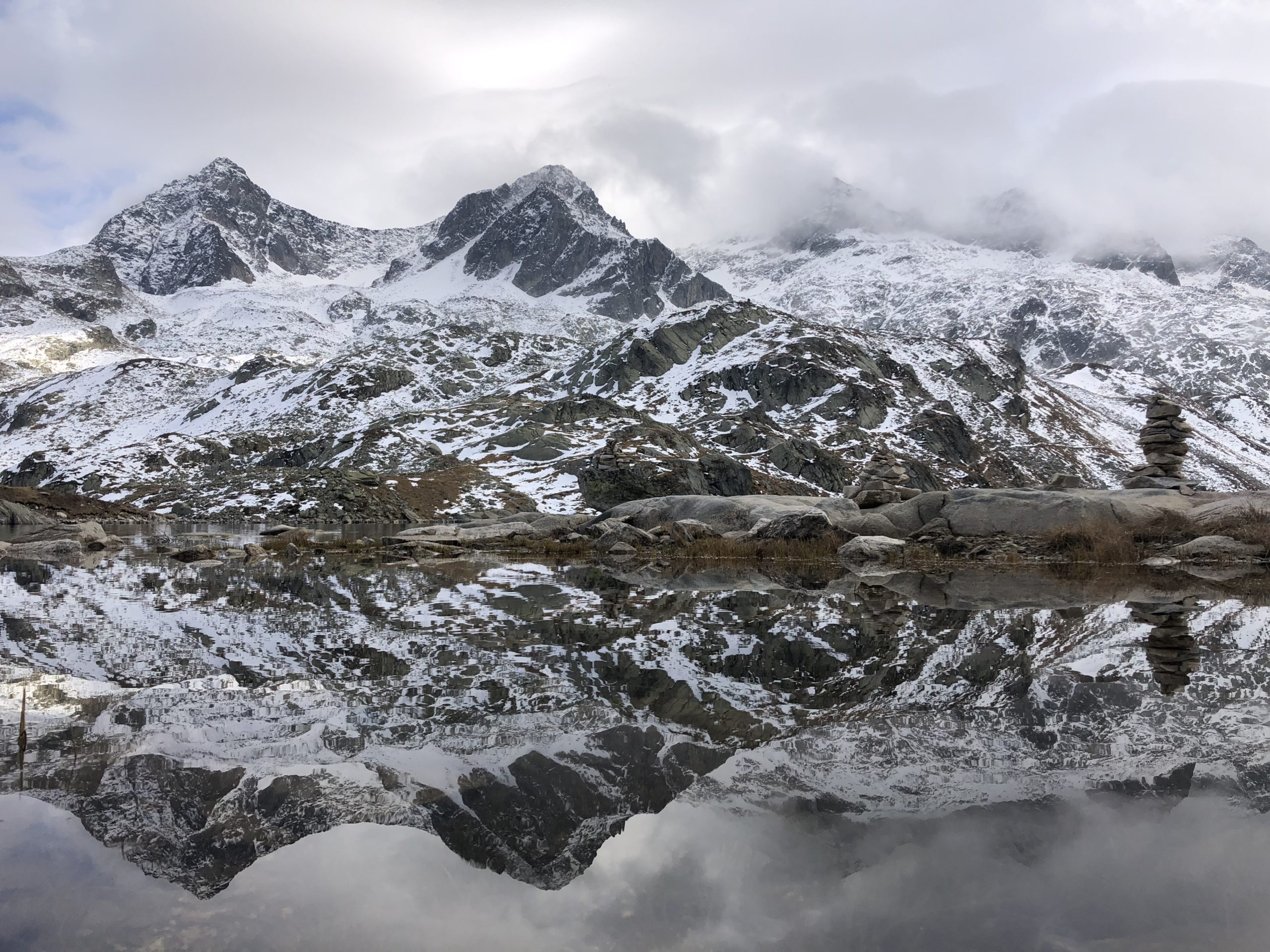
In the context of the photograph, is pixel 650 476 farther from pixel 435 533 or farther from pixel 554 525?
pixel 435 533

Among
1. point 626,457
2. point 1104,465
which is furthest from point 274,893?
point 1104,465

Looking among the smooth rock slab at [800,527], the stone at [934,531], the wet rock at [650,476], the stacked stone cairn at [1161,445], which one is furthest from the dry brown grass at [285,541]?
the stacked stone cairn at [1161,445]

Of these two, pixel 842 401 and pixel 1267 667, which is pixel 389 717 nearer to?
pixel 1267 667

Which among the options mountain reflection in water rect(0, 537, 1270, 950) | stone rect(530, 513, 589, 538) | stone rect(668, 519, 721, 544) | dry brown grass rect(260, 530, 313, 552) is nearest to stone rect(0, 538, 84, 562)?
dry brown grass rect(260, 530, 313, 552)

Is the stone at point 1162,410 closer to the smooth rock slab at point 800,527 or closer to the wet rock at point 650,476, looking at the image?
the smooth rock slab at point 800,527

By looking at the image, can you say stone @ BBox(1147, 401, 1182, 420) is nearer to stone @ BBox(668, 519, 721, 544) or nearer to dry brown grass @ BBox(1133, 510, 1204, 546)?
dry brown grass @ BBox(1133, 510, 1204, 546)

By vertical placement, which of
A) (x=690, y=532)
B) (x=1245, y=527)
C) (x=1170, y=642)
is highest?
(x=1170, y=642)

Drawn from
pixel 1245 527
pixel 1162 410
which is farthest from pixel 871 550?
pixel 1162 410
